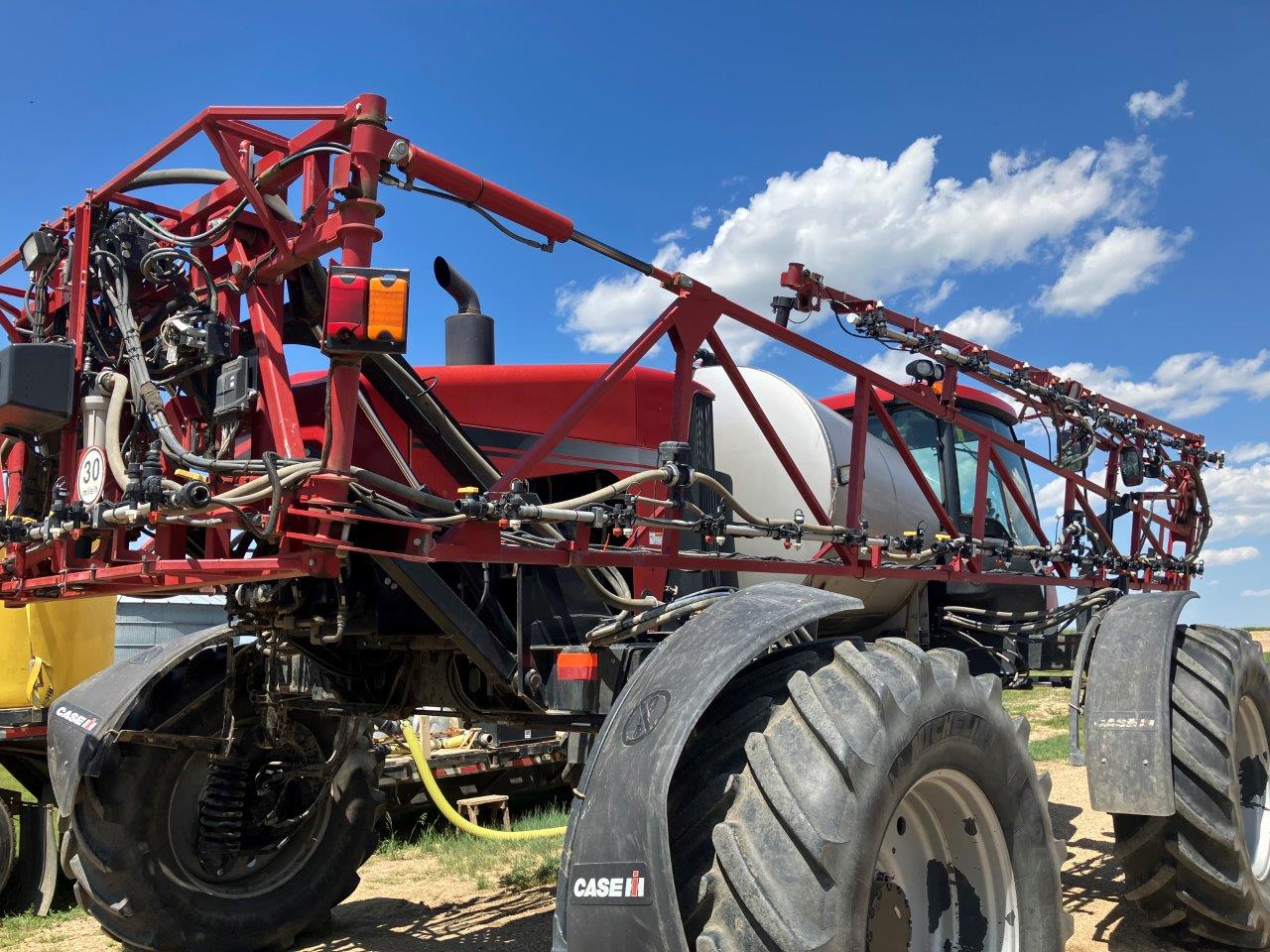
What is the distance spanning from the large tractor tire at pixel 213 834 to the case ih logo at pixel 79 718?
0.53 feet

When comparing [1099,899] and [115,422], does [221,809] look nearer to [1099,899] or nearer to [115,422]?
[115,422]

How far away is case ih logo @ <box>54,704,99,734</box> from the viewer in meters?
4.42

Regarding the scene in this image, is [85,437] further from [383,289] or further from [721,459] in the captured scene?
[721,459]

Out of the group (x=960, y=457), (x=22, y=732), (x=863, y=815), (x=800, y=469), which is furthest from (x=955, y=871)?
(x=22, y=732)

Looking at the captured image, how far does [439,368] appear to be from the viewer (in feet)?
14.1

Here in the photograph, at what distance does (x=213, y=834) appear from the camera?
4.70 meters

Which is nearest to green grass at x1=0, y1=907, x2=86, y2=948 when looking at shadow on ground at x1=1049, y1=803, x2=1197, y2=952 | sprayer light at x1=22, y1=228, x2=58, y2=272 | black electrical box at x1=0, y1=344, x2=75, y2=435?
black electrical box at x1=0, y1=344, x2=75, y2=435

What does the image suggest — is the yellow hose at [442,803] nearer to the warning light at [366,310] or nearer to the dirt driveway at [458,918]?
the dirt driveway at [458,918]

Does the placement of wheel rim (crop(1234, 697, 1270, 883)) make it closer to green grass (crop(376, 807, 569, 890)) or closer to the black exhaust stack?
green grass (crop(376, 807, 569, 890))

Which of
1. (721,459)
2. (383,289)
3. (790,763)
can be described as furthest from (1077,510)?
(383,289)

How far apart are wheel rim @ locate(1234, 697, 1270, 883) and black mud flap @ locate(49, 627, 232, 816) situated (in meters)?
4.77

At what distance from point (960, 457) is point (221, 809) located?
4.83 metres

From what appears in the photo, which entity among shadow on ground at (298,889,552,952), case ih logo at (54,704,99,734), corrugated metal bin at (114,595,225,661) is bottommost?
shadow on ground at (298,889,552,952)

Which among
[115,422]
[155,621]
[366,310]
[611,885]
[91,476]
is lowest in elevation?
[155,621]
